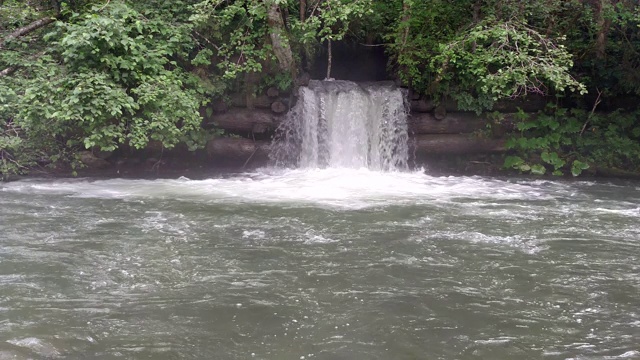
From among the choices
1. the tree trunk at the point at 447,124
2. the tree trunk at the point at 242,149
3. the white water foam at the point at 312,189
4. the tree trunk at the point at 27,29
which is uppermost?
the tree trunk at the point at 27,29

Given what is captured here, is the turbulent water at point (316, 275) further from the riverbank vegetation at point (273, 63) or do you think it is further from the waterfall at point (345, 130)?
the waterfall at point (345, 130)

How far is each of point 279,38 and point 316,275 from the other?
7.89 meters

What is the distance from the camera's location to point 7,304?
6.37 m

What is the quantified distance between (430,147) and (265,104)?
3835mm

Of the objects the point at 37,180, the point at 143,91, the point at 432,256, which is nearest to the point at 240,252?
the point at 432,256

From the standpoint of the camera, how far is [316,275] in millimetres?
7395

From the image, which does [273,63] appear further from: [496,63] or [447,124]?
[496,63]

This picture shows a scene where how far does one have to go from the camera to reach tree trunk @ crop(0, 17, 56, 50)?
1348cm

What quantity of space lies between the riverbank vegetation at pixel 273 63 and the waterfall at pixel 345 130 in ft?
2.21

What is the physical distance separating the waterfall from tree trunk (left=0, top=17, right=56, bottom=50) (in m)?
5.27

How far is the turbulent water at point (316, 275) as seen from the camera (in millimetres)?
5676

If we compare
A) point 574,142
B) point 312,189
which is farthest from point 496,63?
point 312,189

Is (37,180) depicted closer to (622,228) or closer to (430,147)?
(430,147)

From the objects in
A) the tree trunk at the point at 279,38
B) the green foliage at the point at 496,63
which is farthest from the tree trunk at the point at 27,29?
the green foliage at the point at 496,63
